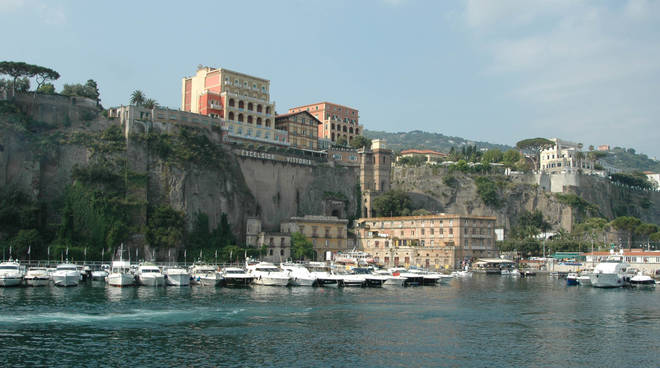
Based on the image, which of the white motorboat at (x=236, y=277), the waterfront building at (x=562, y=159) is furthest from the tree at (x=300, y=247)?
the waterfront building at (x=562, y=159)

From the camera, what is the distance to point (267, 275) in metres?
71.5

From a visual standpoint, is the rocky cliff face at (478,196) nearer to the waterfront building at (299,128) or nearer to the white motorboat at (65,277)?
the waterfront building at (299,128)

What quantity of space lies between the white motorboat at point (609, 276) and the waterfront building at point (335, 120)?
65080mm

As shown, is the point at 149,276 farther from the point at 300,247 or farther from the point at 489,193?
the point at 489,193

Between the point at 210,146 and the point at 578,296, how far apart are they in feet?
173

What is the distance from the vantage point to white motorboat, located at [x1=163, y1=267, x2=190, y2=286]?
222 feet

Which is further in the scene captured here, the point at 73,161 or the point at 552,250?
the point at 552,250

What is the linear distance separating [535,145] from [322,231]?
262 ft

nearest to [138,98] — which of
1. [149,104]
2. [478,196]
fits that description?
[149,104]

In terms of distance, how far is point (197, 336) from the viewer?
3853cm

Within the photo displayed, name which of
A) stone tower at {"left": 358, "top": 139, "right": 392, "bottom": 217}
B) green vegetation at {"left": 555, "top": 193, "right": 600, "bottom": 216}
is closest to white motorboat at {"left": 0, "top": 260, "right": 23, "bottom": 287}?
stone tower at {"left": 358, "top": 139, "right": 392, "bottom": 217}

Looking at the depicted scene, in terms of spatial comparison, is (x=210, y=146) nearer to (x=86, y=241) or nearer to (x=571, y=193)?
(x=86, y=241)

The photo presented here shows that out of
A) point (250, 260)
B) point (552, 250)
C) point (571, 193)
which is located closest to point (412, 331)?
point (250, 260)

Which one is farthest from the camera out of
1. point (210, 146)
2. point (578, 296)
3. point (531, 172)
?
point (531, 172)
